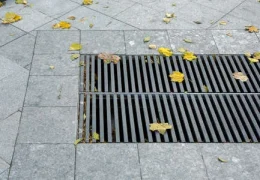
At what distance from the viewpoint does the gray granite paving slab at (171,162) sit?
2.96 meters

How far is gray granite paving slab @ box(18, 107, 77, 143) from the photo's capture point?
10.5 feet

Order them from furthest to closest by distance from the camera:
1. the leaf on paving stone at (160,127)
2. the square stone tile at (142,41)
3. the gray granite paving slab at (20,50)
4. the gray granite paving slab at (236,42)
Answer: the gray granite paving slab at (236,42), the square stone tile at (142,41), the gray granite paving slab at (20,50), the leaf on paving stone at (160,127)

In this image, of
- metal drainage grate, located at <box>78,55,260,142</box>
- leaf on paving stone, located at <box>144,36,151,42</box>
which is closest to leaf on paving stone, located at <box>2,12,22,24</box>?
metal drainage grate, located at <box>78,55,260,142</box>

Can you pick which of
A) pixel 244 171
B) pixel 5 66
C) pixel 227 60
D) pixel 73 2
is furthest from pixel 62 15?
pixel 244 171

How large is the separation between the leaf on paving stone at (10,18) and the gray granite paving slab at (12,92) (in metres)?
1.08

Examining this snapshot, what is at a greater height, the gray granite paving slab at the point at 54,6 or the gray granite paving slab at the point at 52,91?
the gray granite paving slab at the point at 54,6

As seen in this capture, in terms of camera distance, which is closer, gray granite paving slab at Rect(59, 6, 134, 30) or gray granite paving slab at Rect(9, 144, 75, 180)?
gray granite paving slab at Rect(9, 144, 75, 180)

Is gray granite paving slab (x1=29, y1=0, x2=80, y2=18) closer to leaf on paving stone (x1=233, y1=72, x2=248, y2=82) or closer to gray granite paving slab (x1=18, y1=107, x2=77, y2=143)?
gray granite paving slab (x1=18, y1=107, x2=77, y2=143)

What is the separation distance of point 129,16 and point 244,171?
277 centimetres

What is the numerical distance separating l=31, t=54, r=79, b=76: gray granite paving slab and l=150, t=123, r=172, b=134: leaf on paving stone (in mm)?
1085

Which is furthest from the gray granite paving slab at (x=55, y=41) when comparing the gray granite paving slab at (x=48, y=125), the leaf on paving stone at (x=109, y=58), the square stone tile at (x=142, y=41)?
the gray granite paving slab at (x=48, y=125)

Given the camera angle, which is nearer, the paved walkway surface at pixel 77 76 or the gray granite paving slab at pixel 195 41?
the paved walkway surface at pixel 77 76

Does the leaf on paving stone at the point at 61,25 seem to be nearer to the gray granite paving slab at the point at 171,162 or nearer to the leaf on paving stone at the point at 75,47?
the leaf on paving stone at the point at 75,47

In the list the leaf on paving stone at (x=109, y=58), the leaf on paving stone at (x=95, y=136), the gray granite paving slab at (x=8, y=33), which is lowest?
the leaf on paving stone at (x=95, y=136)
